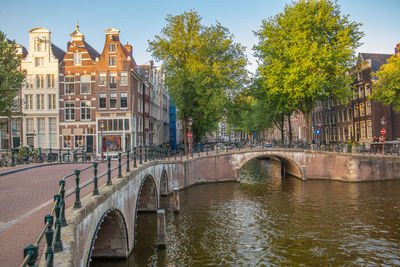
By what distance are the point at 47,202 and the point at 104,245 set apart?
12.8 ft

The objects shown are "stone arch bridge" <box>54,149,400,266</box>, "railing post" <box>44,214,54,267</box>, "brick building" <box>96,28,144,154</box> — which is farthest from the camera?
"brick building" <box>96,28,144,154</box>

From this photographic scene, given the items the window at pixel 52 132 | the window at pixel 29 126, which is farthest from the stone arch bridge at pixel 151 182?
the window at pixel 29 126

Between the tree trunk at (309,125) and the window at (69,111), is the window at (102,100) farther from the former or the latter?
the tree trunk at (309,125)

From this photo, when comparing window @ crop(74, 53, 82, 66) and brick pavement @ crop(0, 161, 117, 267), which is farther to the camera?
window @ crop(74, 53, 82, 66)

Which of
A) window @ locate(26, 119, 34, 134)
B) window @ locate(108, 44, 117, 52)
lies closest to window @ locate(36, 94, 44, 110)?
window @ locate(26, 119, 34, 134)

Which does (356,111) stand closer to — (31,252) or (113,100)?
(113,100)

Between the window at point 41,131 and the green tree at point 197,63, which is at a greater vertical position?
the green tree at point 197,63

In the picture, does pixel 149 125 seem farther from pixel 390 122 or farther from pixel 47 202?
pixel 47 202

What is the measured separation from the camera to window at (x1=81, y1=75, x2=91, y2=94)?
34000mm

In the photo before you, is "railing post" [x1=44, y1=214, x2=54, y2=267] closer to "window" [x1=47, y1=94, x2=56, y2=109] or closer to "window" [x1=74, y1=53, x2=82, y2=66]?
"window" [x1=74, y1=53, x2=82, y2=66]

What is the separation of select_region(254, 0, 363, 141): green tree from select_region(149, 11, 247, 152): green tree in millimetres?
3840

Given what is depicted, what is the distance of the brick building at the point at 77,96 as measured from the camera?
33906 mm

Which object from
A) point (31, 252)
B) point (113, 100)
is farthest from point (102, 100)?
point (31, 252)

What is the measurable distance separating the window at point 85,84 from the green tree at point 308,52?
757 inches
